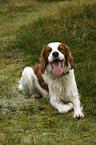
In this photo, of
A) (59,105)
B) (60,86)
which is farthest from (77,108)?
(60,86)

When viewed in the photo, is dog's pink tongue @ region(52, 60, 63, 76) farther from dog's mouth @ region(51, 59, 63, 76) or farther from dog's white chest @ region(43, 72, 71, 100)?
dog's white chest @ region(43, 72, 71, 100)

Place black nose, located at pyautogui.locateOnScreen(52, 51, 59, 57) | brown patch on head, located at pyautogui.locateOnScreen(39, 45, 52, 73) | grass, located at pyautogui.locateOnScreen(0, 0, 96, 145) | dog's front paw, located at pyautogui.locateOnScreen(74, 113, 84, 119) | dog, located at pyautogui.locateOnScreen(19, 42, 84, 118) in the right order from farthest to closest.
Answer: brown patch on head, located at pyautogui.locateOnScreen(39, 45, 52, 73) → dog, located at pyautogui.locateOnScreen(19, 42, 84, 118) → black nose, located at pyautogui.locateOnScreen(52, 51, 59, 57) → dog's front paw, located at pyautogui.locateOnScreen(74, 113, 84, 119) → grass, located at pyautogui.locateOnScreen(0, 0, 96, 145)

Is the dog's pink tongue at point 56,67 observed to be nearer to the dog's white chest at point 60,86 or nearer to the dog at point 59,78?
the dog at point 59,78

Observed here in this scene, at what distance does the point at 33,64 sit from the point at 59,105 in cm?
227

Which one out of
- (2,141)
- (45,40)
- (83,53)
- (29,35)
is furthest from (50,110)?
(29,35)

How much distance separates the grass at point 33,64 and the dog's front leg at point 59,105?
77 millimetres

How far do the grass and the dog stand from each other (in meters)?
0.12

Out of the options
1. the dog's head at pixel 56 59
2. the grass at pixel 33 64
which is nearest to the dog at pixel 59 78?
the dog's head at pixel 56 59

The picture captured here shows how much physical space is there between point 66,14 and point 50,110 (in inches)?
148

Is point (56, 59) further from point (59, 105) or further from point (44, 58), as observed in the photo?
point (59, 105)

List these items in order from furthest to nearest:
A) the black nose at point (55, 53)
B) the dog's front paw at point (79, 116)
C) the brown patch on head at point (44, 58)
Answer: the brown patch on head at point (44, 58)
the black nose at point (55, 53)
the dog's front paw at point (79, 116)

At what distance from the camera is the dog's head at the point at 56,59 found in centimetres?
348

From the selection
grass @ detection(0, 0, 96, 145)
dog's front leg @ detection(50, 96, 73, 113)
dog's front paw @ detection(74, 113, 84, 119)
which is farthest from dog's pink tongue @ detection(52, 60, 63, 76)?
dog's front paw @ detection(74, 113, 84, 119)

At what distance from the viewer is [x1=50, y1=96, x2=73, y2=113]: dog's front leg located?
3.54m
